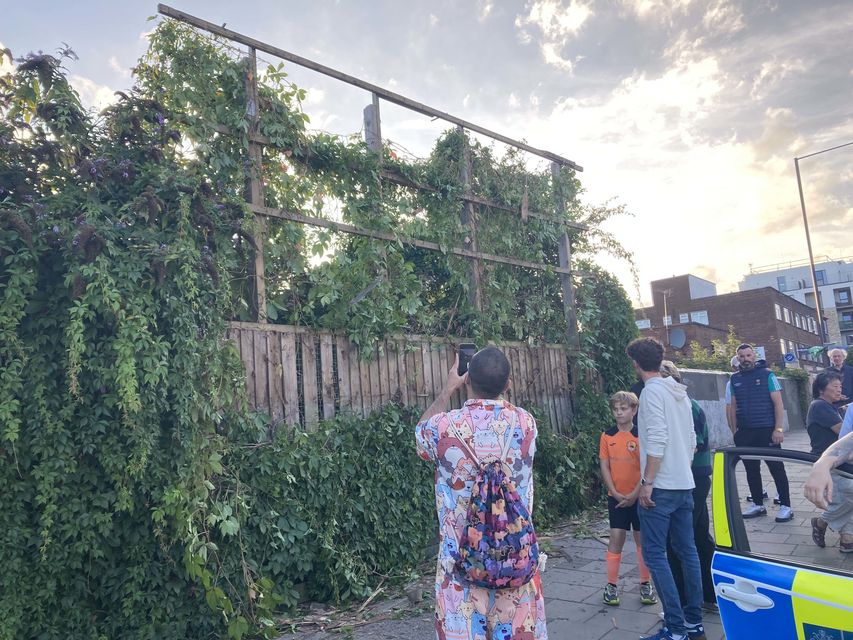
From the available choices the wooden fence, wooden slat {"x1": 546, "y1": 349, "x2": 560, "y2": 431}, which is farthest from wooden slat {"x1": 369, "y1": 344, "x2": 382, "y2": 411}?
→ wooden slat {"x1": 546, "y1": 349, "x2": 560, "y2": 431}

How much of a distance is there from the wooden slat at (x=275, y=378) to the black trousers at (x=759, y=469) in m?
3.48

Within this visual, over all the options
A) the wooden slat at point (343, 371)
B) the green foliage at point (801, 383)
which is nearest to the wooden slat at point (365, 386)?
the wooden slat at point (343, 371)

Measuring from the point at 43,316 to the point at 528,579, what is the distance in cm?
341

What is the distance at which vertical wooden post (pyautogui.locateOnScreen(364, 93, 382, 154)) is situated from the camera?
22.1 feet

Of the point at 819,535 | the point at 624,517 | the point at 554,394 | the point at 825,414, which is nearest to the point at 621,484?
the point at 624,517

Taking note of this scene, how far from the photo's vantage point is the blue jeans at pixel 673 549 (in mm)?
3879

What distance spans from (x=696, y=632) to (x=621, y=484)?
112cm

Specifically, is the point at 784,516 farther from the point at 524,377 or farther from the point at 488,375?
the point at 524,377

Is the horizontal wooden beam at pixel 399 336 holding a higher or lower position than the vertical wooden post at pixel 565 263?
lower

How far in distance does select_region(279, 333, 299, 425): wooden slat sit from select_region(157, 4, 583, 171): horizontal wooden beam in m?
2.62

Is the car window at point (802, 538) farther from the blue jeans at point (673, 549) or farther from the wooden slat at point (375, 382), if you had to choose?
the wooden slat at point (375, 382)

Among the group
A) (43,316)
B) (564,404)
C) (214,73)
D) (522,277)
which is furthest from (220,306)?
(564,404)

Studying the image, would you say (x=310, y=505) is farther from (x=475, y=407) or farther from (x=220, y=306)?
(x=475, y=407)

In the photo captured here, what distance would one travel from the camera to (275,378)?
5.36 m
